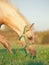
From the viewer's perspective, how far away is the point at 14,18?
12.9 ft

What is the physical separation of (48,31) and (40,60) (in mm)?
2762

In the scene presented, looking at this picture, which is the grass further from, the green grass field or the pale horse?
the pale horse

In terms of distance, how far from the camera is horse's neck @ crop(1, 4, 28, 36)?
3.89 m

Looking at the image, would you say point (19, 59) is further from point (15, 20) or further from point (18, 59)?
point (15, 20)

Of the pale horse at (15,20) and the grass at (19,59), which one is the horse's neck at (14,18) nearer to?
the pale horse at (15,20)

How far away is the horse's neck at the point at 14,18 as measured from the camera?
3.89 m

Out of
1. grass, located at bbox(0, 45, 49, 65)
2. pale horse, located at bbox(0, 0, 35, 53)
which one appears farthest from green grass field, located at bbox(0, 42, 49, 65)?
pale horse, located at bbox(0, 0, 35, 53)

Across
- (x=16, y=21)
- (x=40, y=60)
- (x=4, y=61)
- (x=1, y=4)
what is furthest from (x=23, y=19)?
(x=40, y=60)

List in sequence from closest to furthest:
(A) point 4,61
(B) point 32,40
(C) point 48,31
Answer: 1. (B) point 32,40
2. (A) point 4,61
3. (C) point 48,31

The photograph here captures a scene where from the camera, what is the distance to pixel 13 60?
4414 mm

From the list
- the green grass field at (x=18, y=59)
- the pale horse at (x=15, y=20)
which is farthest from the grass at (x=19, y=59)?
the pale horse at (x=15, y=20)

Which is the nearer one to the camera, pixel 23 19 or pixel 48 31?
pixel 23 19

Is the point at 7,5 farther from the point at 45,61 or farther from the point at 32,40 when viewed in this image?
the point at 45,61

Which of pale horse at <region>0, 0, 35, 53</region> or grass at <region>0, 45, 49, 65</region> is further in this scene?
grass at <region>0, 45, 49, 65</region>
